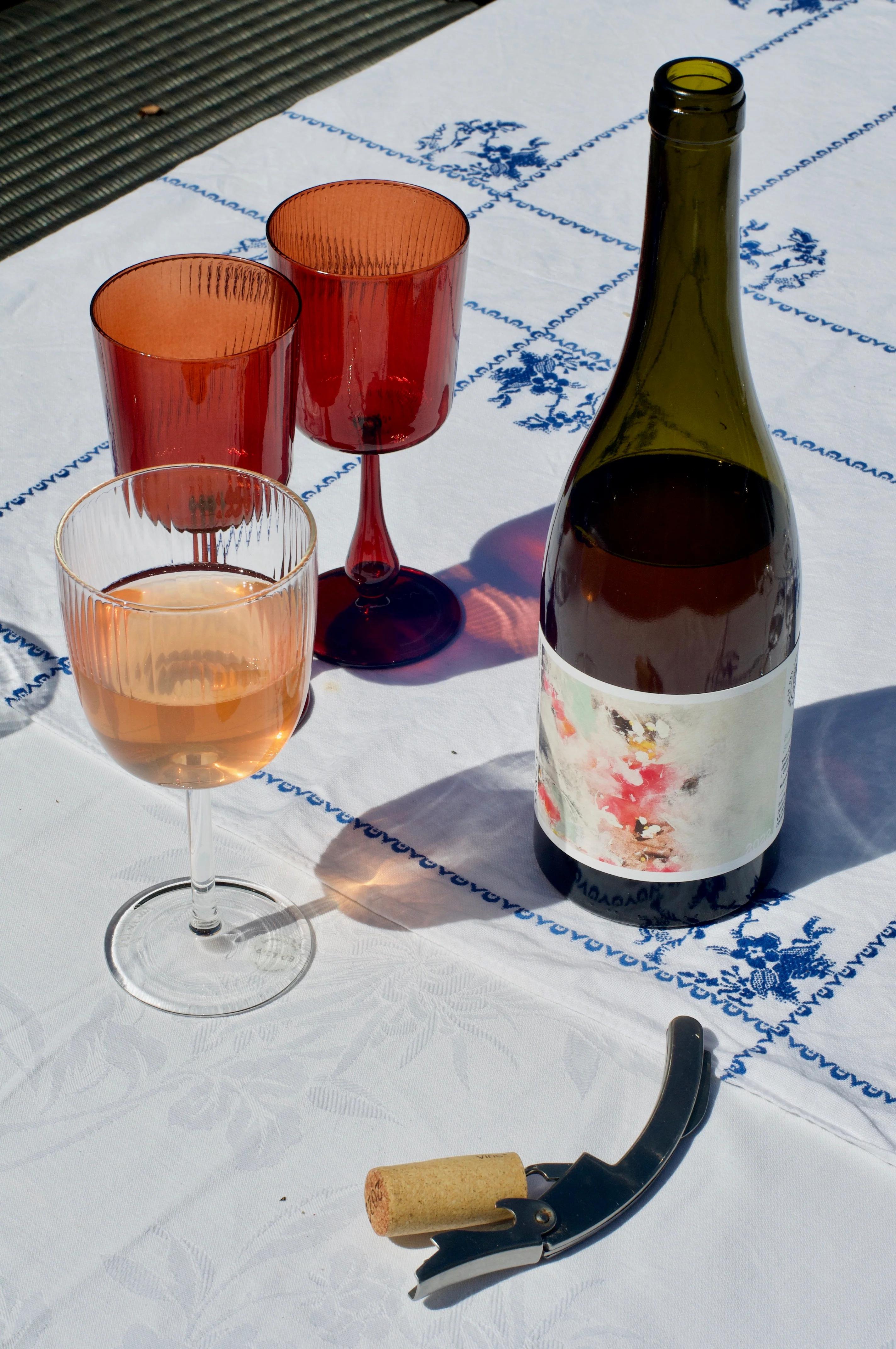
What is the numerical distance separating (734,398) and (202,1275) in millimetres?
438

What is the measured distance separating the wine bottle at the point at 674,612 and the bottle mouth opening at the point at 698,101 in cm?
1

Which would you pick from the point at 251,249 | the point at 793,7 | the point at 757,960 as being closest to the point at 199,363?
the point at 757,960

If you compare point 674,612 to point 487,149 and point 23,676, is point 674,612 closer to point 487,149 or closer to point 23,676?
point 23,676

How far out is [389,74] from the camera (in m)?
1.33

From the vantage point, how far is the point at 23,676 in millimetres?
781

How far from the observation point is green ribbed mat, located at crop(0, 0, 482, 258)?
1.40 meters

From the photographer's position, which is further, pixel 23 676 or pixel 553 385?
pixel 553 385

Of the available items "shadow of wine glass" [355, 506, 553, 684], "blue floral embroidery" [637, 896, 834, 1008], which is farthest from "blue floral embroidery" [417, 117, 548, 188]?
"blue floral embroidery" [637, 896, 834, 1008]

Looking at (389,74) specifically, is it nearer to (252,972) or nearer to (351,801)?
(351,801)

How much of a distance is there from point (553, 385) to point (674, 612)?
439mm

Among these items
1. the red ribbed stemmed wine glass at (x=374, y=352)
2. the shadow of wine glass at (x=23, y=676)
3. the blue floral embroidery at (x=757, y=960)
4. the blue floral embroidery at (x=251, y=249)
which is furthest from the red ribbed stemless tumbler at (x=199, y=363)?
the blue floral embroidery at (x=251, y=249)

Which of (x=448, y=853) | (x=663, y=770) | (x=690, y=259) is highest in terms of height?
(x=690, y=259)

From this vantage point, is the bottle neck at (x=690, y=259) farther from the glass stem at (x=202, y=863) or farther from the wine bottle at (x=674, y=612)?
the glass stem at (x=202, y=863)

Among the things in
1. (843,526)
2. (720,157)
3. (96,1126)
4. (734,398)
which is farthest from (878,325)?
(96,1126)
